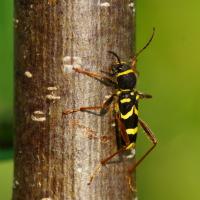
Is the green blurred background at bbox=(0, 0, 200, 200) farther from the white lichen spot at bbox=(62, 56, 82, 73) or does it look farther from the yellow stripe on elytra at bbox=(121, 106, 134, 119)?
the white lichen spot at bbox=(62, 56, 82, 73)

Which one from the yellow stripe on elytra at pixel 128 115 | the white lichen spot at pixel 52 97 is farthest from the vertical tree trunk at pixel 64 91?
the yellow stripe on elytra at pixel 128 115

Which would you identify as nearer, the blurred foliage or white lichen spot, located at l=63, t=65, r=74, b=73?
white lichen spot, located at l=63, t=65, r=74, b=73

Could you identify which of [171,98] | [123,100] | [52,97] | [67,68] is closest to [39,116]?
[52,97]

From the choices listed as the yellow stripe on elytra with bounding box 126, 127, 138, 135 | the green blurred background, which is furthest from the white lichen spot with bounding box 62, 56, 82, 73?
the green blurred background

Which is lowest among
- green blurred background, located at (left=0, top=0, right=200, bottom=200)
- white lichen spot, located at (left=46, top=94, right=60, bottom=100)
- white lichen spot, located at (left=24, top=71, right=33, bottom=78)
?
green blurred background, located at (left=0, top=0, right=200, bottom=200)

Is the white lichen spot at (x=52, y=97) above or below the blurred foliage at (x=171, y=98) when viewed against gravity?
above

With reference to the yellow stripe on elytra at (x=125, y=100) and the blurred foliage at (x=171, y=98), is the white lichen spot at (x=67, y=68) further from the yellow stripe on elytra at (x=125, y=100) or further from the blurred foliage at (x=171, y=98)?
the blurred foliage at (x=171, y=98)

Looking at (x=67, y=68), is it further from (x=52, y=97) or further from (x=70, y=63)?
(x=52, y=97)

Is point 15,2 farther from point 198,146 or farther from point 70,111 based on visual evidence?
point 198,146
